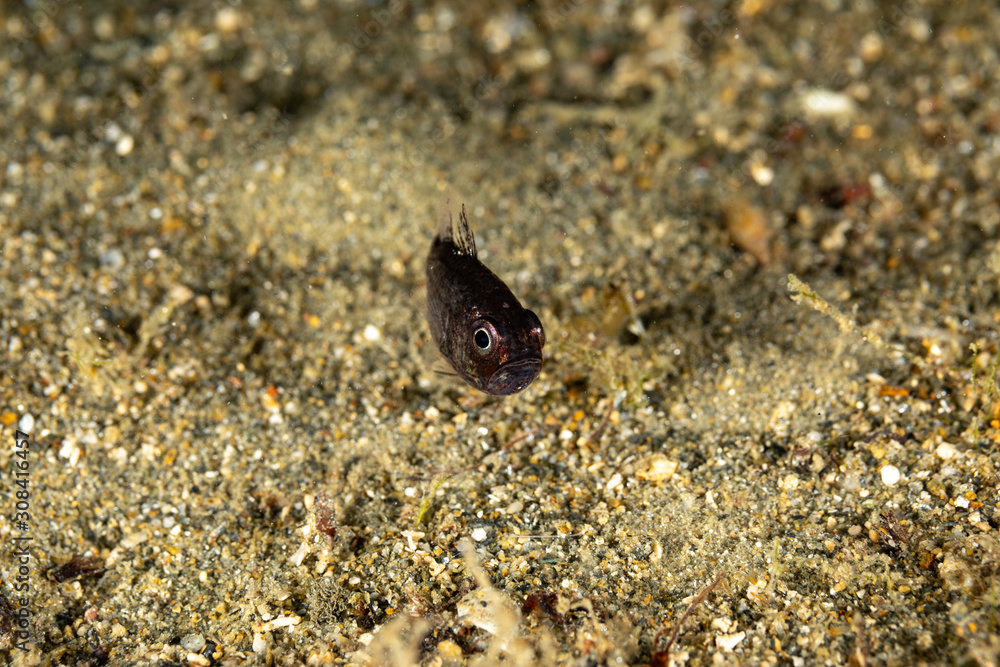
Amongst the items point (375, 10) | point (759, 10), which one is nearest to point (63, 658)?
point (375, 10)

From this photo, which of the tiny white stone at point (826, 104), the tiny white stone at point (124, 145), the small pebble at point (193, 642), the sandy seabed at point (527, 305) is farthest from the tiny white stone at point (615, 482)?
the tiny white stone at point (124, 145)

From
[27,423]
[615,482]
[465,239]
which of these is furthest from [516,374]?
[27,423]

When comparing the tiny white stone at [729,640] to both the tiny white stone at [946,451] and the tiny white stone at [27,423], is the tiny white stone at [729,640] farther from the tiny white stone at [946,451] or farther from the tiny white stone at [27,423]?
the tiny white stone at [27,423]

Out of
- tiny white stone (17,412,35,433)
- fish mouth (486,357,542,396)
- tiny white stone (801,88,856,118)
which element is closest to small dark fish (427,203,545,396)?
fish mouth (486,357,542,396)

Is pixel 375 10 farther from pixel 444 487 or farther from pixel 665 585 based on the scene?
pixel 665 585

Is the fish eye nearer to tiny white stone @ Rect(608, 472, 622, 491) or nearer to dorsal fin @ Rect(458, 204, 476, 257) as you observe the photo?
dorsal fin @ Rect(458, 204, 476, 257)

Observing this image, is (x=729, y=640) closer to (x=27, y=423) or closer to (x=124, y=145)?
(x=27, y=423)
